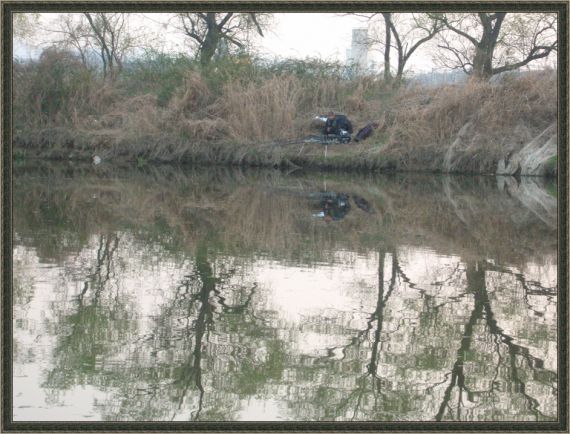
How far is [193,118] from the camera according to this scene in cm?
3378

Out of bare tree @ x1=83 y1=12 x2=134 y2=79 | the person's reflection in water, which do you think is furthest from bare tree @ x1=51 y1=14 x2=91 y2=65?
the person's reflection in water

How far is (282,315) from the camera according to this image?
9.05m

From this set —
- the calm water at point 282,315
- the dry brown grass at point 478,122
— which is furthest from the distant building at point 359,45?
the calm water at point 282,315

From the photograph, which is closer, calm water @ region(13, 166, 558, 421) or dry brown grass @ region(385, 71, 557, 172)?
calm water @ region(13, 166, 558, 421)

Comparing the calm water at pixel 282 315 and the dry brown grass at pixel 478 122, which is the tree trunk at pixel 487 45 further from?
the calm water at pixel 282 315

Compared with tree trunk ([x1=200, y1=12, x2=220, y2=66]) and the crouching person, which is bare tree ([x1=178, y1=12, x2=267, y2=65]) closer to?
tree trunk ([x1=200, y1=12, x2=220, y2=66])

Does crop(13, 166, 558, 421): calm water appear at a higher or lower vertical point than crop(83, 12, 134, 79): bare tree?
lower

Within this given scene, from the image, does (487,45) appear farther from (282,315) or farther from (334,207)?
(282,315)

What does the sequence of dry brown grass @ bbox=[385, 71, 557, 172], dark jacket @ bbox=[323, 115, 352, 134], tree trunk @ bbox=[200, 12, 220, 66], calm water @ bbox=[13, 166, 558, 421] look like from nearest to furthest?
calm water @ bbox=[13, 166, 558, 421] < dry brown grass @ bbox=[385, 71, 557, 172] < dark jacket @ bbox=[323, 115, 352, 134] < tree trunk @ bbox=[200, 12, 220, 66]

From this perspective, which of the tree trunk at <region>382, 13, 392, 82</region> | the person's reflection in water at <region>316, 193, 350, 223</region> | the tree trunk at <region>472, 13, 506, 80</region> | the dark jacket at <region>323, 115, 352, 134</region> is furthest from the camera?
the tree trunk at <region>382, 13, 392, 82</region>

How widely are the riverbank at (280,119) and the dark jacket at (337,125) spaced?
64 cm

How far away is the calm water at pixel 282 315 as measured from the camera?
6762 millimetres

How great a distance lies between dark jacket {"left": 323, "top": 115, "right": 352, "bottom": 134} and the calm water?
13.2 m

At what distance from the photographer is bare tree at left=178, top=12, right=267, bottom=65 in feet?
126
